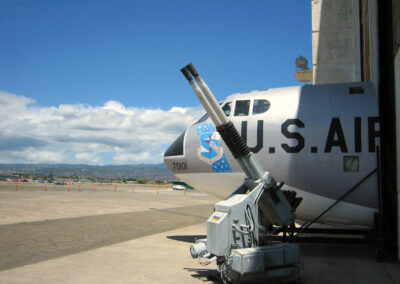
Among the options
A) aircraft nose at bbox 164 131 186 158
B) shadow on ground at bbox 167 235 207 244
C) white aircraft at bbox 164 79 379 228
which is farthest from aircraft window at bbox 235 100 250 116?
shadow on ground at bbox 167 235 207 244

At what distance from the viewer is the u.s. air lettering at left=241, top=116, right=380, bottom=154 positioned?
339 inches

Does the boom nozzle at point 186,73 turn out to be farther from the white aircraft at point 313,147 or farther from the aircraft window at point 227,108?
the aircraft window at point 227,108

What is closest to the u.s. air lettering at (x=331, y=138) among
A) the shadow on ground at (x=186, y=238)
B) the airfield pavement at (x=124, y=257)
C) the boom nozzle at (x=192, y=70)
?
the airfield pavement at (x=124, y=257)

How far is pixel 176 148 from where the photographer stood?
10.4m

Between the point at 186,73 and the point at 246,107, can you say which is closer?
the point at 186,73

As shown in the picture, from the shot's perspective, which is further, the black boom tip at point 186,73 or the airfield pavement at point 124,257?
the airfield pavement at point 124,257

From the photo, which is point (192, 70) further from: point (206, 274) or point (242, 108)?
point (206, 274)

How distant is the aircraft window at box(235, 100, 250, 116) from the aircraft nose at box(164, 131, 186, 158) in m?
1.72

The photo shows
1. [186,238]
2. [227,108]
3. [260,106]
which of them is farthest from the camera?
[186,238]

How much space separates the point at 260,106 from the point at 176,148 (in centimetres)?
262

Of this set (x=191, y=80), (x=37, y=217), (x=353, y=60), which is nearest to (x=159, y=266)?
(x=191, y=80)

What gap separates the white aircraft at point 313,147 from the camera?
862 centimetres

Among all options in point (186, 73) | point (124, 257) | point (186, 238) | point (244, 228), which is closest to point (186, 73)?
point (186, 73)

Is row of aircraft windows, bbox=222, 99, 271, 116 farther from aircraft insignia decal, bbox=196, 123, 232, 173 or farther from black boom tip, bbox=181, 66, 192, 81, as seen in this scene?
black boom tip, bbox=181, 66, 192, 81
